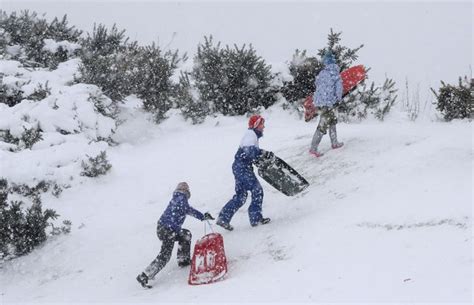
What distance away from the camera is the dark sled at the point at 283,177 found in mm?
7434

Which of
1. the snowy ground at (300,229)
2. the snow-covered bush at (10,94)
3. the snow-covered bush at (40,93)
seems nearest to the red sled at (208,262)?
the snowy ground at (300,229)

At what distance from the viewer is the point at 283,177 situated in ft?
24.5

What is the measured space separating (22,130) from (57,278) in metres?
4.44

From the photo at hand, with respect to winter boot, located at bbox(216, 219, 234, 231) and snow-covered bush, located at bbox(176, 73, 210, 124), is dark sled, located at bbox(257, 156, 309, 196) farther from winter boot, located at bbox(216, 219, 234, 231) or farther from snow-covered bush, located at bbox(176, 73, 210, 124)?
snow-covered bush, located at bbox(176, 73, 210, 124)

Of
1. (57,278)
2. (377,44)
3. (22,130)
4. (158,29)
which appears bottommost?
(57,278)

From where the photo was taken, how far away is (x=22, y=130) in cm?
1078

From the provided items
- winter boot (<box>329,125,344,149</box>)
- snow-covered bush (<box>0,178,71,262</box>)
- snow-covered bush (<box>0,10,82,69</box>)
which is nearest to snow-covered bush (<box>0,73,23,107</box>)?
snow-covered bush (<box>0,10,82,69</box>)

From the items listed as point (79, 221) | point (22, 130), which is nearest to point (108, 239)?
point (79, 221)

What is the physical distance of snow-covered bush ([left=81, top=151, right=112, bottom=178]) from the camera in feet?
33.7

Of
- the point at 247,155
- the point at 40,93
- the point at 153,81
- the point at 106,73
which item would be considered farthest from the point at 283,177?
the point at 106,73

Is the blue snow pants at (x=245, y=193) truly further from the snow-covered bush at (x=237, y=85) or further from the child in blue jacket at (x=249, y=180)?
the snow-covered bush at (x=237, y=85)

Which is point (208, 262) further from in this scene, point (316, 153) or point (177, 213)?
point (316, 153)

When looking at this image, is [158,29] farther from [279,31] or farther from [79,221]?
[79,221]

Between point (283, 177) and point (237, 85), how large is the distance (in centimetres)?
613
